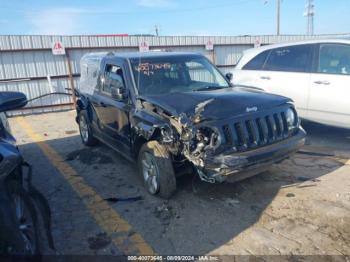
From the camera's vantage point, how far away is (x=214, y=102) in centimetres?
409

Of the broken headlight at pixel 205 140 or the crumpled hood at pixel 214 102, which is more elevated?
the crumpled hood at pixel 214 102

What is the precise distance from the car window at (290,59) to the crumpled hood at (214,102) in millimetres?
2414

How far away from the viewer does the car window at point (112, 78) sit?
205 inches

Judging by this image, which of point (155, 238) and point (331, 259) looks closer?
point (331, 259)

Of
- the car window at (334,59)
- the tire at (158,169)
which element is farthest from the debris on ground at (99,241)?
the car window at (334,59)

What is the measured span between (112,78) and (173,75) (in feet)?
3.48

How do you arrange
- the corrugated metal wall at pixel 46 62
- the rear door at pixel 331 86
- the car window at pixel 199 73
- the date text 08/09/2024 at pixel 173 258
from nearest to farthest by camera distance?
the date text 08/09/2024 at pixel 173 258 → the car window at pixel 199 73 → the rear door at pixel 331 86 → the corrugated metal wall at pixel 46 62

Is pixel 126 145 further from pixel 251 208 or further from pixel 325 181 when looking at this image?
pixel 325 181

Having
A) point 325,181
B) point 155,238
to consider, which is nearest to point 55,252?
point 155,238

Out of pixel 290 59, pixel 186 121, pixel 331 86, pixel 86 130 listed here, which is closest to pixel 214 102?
pixel 186 121

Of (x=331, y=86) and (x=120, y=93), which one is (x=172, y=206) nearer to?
(x=120, y=93)

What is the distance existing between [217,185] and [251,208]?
2.49 ft

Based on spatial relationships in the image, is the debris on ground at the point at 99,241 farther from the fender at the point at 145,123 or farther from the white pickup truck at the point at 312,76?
the white pickup truck at the point at 312,76

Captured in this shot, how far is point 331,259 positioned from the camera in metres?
3.03
